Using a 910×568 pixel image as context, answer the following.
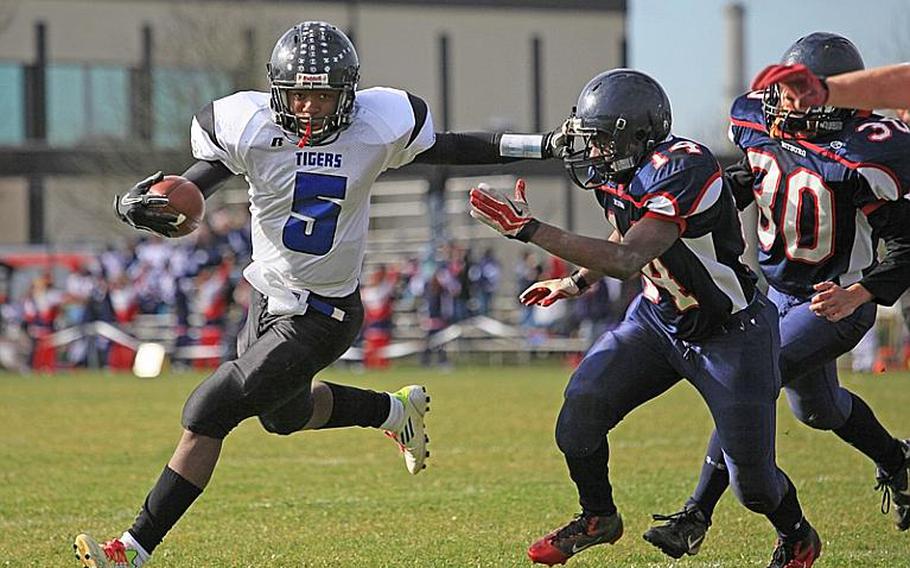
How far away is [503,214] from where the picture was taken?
4.32m

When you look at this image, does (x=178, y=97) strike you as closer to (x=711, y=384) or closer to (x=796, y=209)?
(x=796, y=209)

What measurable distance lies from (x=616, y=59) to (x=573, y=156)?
2990cm

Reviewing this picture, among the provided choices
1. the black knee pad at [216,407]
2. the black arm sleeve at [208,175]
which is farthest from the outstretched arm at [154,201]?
the black knee pad at [216,407]

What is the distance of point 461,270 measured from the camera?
19297 mm

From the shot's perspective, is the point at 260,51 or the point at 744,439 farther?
the point at 260,51

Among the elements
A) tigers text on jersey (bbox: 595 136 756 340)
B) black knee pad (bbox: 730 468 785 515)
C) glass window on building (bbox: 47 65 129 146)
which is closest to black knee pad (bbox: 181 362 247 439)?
tigers text on jersey (bbox: 595 136 756 340)

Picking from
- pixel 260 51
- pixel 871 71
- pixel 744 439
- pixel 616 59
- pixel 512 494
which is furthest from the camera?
pixel 616 59

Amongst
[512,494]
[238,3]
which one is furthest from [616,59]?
[512,494]

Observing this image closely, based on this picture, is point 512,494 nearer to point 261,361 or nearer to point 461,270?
point 261,361

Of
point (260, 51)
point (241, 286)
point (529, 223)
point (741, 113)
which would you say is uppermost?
point (260, 51)

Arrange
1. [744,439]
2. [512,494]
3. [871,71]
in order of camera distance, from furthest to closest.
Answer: [512,494]
[744,439]
[871,71]

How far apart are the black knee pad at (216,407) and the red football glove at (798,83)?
193 cm

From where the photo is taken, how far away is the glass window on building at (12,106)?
97.6 ft

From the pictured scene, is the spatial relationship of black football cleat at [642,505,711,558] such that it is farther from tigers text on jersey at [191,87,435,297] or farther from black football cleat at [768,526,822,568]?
tigers text on jersey at [191,87,435,297]
